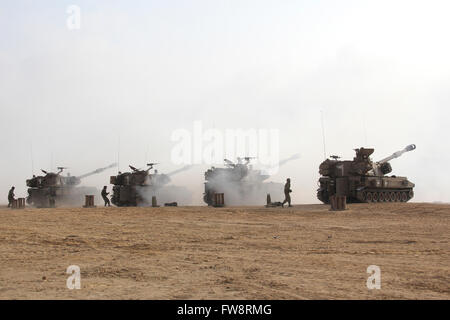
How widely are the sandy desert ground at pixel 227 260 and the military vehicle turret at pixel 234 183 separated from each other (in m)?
23.8

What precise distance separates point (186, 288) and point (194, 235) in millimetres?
7244

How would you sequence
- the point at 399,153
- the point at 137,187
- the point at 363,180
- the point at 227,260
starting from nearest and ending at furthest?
the point at 227,260
the point at 363,180
the point at 399,153
the point at 137,187

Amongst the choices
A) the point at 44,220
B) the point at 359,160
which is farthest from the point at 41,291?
the point at 359,160

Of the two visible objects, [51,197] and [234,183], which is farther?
[51,197]

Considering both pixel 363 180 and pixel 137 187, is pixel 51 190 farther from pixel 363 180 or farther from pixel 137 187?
pixel 363 180

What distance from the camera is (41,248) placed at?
1140 centimetres

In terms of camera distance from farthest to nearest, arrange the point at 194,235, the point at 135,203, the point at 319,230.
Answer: the point at 135,203
the point at 319,230
the point at 194,235

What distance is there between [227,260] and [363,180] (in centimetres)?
2423

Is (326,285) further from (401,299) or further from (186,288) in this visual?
(186,288)

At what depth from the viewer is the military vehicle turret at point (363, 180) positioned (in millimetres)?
32062

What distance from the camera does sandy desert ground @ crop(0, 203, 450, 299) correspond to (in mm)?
6602

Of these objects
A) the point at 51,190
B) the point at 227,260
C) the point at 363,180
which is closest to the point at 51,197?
the point at 51,190

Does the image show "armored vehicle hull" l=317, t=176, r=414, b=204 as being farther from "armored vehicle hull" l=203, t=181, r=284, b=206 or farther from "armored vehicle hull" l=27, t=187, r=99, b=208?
"armored vehicle hull" l=27, t=187, r=99, b=208

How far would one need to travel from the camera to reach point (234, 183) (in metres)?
41.3
